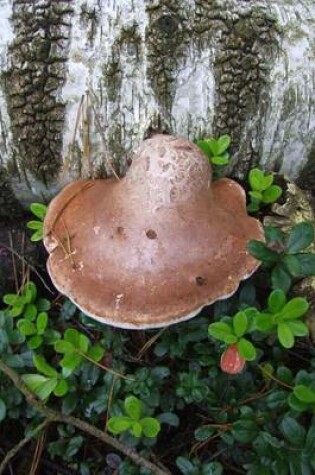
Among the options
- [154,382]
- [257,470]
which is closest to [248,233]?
[154,382]

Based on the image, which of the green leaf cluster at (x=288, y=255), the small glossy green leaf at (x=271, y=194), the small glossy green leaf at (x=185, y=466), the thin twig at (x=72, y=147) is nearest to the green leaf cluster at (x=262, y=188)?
the small glossy green leaf at (x=271, y=194)

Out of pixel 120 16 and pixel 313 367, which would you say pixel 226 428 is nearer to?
pixel 313 367

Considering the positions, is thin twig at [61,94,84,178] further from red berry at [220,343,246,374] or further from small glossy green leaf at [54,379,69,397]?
red berry at [220,343,246,374]

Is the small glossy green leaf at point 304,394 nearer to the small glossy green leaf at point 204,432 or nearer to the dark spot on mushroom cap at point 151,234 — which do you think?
the small glossy green leaf at point 204,432

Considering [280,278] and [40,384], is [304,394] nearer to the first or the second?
[280,278]

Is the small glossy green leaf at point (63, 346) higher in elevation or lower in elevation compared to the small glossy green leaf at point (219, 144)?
lower

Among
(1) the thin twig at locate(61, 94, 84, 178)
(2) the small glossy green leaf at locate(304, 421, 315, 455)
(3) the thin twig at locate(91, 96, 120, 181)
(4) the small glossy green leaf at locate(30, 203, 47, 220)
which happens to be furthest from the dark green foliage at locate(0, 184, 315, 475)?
(1) the thin twig at locate(61, 94, 84, 178)
